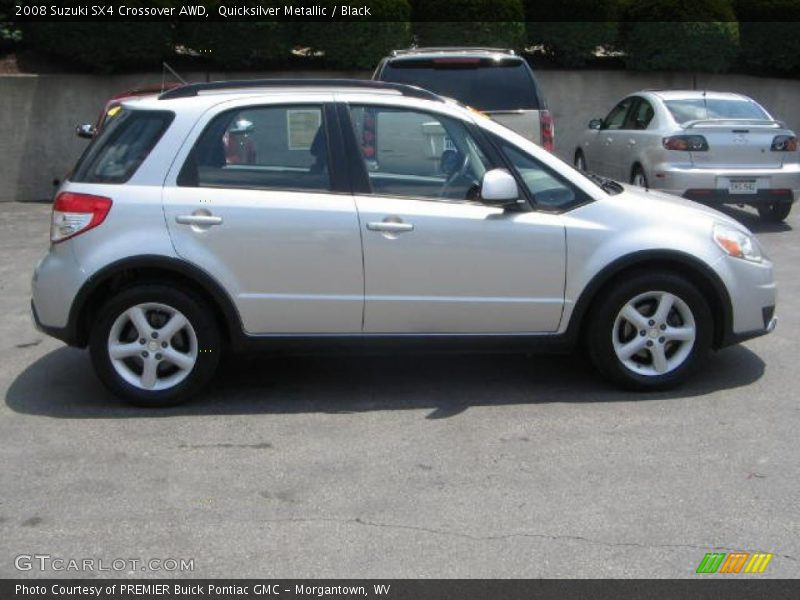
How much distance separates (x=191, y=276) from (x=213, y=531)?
1.69 metres

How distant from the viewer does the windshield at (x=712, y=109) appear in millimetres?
11273

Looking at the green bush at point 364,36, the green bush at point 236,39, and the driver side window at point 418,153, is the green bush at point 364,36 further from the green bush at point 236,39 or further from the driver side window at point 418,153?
the driver side window at point 418,153

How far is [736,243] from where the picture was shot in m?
5.93

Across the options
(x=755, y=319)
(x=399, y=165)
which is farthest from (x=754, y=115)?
(x=399, y=165)

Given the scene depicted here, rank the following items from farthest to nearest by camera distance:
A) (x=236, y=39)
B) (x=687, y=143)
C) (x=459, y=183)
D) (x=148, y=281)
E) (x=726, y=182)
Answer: (x=236, y=39), (x=687, y=143), (x=726, y=182), (x=459, y=183), (x=148, y=281)

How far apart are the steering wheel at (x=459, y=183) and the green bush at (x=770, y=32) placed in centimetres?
1169

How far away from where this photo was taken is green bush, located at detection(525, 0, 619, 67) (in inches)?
604

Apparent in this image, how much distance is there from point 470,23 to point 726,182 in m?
5.57

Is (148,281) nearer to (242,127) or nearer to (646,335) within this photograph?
(242,127)

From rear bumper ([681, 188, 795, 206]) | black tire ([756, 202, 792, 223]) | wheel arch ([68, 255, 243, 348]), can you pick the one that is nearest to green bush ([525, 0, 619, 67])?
black tire ([756, 202, 792, 223])

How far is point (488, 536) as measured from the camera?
4.25 m

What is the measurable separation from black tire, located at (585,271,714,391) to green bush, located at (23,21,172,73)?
10.00m

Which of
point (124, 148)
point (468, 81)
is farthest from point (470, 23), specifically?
point (124, 148)
